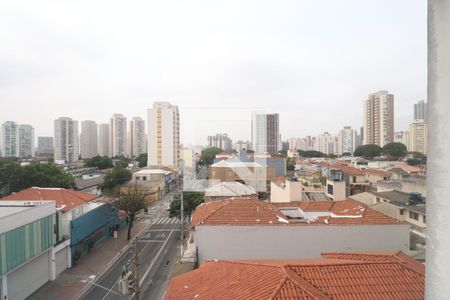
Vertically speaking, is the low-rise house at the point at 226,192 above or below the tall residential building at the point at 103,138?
below

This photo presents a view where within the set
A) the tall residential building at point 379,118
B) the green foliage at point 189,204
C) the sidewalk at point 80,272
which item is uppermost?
the tall residential building at point 379,118

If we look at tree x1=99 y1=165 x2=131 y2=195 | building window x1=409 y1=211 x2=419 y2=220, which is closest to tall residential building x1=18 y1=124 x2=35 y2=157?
tree x1=99 y1=165 x2=131 y2=195

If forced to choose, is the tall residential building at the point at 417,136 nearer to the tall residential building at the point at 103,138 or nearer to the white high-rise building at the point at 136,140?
the white high-rise building at the point at 136,140

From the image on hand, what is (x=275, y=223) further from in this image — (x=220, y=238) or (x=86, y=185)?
(x=86, y=185)

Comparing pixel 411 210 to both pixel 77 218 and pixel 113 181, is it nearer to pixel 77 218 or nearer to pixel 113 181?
pixel 77 218

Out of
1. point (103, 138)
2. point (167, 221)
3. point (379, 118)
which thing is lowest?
point (167, 221)

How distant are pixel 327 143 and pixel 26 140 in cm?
8031

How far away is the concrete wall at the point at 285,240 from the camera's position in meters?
10.5

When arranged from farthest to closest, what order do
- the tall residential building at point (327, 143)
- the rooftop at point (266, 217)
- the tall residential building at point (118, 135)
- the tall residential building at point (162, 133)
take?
the tall residential building at point (327, 143) → the tall residential building at point (118, 135) → the tall residential building at point (162, 133) → the rooftop at point (266, 217)

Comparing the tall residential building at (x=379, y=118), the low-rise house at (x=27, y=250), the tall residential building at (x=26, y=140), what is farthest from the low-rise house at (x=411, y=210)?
the tall residential building at (x=26, y=140)

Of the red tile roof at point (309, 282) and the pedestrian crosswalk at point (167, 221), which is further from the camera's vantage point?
the pedestrian crosswalk at point (167, 221)

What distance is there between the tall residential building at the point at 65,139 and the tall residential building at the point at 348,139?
2611 inches

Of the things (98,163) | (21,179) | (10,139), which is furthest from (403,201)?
(10,139)

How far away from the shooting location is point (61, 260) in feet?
44.9
